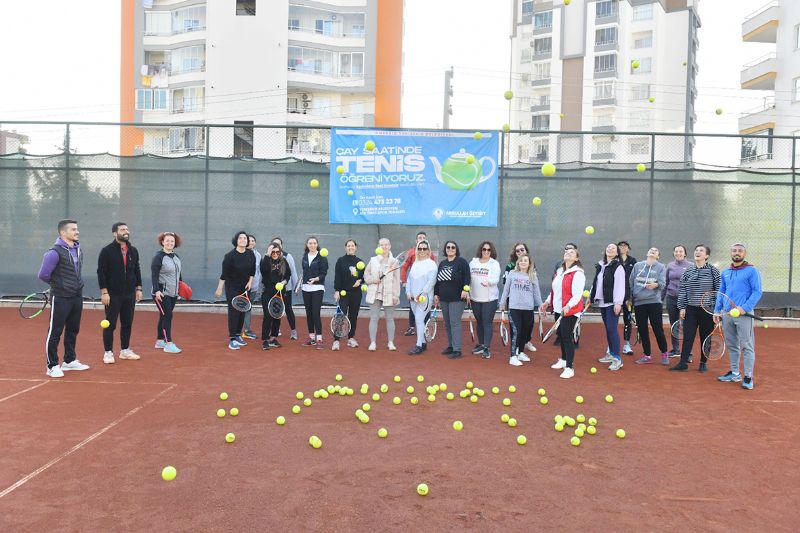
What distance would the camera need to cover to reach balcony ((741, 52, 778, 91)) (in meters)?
31.0

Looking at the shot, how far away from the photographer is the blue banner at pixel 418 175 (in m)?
11.5

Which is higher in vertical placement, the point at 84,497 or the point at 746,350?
the point at 746,350

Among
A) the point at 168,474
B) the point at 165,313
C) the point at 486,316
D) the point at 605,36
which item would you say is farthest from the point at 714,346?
the point at 605,36

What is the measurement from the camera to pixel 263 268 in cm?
886

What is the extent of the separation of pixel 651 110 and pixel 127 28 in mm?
40223

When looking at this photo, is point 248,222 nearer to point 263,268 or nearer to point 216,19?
point 263,268

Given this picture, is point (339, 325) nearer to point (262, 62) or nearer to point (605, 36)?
point (262, 62)

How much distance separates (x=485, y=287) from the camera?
8312mm

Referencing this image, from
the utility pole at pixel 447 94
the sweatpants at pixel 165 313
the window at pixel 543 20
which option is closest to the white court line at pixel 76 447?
the sweatpants at pixel 165 313

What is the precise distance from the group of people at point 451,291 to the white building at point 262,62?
82.7 ft

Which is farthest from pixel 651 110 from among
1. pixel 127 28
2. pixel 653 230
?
pixel 653 230

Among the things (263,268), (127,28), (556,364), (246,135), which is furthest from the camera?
(127,28)

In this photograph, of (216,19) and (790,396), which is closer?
(790,396)

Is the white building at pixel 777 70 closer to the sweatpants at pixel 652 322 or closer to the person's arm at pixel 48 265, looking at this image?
the sweatpants at pixel 652 322
